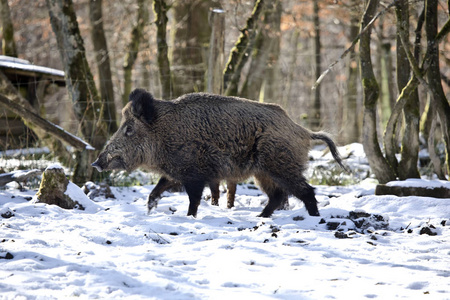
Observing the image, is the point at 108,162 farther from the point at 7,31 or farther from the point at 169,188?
the point at 7,31

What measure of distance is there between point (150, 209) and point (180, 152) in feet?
2.34

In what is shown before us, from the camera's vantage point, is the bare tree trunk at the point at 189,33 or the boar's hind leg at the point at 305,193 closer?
the boar's hind leg at the point at 305,193

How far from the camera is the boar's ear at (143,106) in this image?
18.6ft

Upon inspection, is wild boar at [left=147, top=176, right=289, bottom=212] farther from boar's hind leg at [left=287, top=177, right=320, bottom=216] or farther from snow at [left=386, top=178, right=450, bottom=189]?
snow at [left=386, top=178, right=450, bottom=189]

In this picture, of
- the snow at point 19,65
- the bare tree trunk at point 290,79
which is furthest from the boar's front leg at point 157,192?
the snow at point 19,65

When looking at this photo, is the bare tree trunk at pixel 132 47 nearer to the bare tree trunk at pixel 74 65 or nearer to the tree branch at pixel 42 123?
the bare tree trunk at pixel 74 65

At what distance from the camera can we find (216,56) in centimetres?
811

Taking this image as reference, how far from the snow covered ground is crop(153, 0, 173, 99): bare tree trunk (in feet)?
10.6

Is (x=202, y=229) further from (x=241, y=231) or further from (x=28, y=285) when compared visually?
(x=28, y=285)

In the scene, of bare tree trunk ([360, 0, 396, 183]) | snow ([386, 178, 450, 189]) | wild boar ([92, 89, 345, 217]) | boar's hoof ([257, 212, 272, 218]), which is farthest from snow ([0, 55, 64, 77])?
snow ([386, 178, 450, 189])

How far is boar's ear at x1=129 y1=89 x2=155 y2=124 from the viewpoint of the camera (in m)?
5.68

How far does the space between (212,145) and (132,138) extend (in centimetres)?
Answer: 95

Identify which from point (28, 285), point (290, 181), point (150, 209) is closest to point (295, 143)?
point (290, 181)

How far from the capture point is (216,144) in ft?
18.4
